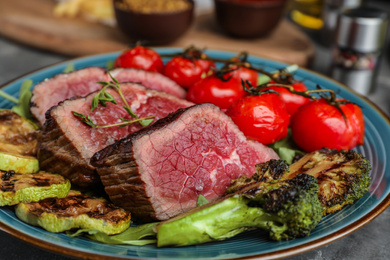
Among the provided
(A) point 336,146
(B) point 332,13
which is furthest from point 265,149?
(B) point 332,13

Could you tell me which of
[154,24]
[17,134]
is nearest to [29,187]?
[17,134]

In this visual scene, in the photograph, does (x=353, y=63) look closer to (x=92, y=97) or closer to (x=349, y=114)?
(x=349, y=114)

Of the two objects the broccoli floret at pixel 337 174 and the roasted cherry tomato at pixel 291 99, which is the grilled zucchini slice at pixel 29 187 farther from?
the roasted cherry tomato at pixel 291 99

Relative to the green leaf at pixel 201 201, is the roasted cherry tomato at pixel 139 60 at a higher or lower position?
higher

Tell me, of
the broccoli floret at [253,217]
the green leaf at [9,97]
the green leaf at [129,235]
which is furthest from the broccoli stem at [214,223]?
the green leaf at [9,97]

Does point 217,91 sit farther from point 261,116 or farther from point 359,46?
point 359,46
